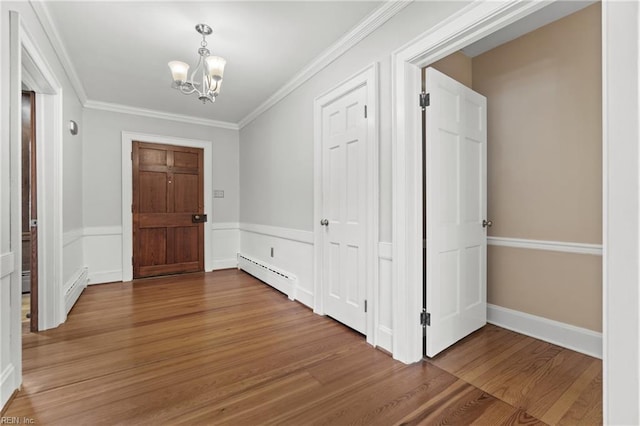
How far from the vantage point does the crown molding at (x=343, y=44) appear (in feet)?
6.75

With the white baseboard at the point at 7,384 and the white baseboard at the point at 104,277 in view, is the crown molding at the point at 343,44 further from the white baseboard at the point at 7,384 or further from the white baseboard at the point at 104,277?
the white baseboard at the point at 104,277

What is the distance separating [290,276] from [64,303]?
216cm

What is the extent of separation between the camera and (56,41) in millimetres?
2441

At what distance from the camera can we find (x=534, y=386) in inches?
68.6

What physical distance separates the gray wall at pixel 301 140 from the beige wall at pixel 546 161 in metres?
0.75

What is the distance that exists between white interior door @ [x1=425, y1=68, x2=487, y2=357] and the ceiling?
95 centimetres

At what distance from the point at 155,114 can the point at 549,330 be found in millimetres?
5374

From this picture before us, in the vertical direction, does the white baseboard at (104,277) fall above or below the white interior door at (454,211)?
below

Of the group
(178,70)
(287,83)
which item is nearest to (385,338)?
(178,70)

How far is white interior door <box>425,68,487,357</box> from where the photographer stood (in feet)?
6.72

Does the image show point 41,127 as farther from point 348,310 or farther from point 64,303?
point 348,310

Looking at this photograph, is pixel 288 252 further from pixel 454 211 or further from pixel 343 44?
pixel 343 44

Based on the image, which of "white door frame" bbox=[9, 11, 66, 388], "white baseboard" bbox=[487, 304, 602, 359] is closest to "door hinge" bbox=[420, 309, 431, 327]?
"white baseboard" bbox=[487, 304, 602, 359]

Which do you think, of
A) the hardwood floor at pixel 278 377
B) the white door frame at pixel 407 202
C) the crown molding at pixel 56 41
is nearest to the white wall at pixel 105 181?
the crown molding at pixel 56 41
